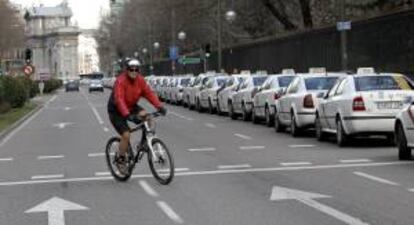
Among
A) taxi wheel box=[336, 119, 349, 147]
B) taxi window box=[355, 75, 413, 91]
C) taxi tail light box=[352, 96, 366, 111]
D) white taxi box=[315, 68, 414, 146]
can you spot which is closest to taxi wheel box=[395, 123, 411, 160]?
white taxi box=[315, 68, 414, 146]

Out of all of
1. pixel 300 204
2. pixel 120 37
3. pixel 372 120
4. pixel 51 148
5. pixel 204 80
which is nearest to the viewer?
pixel 300 204

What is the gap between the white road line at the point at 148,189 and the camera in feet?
41.2

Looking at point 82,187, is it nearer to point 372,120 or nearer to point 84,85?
point 372,120

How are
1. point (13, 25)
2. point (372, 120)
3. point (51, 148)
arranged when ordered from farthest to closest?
point (13, 25) → point (51, 148) → point (372, 120)

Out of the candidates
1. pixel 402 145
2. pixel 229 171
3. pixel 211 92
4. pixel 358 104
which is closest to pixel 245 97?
pixel 211 92

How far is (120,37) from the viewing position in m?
131

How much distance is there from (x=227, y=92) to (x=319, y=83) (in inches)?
473

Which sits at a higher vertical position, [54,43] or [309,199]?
[54,43]

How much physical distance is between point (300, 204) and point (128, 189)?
3.02 meters

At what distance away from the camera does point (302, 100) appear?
22625mm

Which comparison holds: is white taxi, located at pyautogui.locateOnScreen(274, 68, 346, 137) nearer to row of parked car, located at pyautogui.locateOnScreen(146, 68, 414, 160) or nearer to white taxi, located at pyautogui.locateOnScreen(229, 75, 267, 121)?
row of parked car, located at pyautogui.locateOnScreen(146, 68, 414, 160)

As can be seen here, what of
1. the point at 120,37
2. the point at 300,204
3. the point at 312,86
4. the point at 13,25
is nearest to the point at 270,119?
the point at 312,86

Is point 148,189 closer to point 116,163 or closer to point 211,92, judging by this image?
point 116,163

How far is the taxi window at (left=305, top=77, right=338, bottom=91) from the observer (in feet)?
76.0
